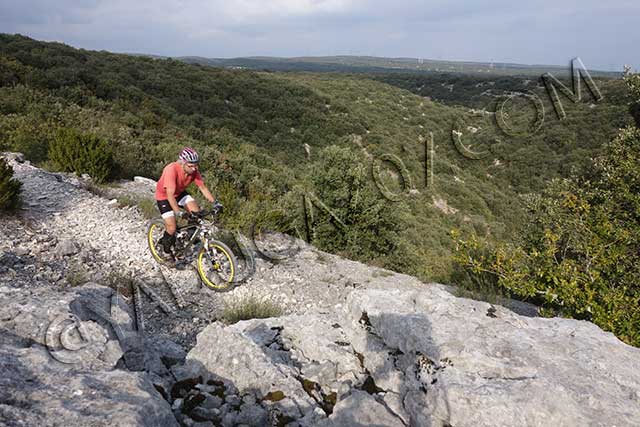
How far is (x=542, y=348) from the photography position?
317 centimetres

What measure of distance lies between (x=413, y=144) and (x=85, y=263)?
30.3m

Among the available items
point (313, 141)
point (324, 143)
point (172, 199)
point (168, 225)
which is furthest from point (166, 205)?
point (324, 143)

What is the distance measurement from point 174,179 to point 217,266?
159cm

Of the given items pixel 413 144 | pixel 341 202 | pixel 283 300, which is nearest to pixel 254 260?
pixel 283 300

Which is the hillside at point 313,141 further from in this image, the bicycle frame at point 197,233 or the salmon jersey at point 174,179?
the salmon jersey at point 174,179

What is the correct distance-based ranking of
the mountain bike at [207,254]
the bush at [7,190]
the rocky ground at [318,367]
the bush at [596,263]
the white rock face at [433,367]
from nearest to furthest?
the rocky ground at [318,367] → the white rock face at [433,367] → the bush at [596,263] → the mountain bike at [207,254] → the bush at [7,190]

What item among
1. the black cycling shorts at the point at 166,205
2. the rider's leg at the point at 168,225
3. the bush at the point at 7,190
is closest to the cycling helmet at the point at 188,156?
the black cycling shorts at the point at 166,205

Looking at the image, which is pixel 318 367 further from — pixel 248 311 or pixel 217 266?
pixel 217 266

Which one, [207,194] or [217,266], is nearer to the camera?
[207,194]

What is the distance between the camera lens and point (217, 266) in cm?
635

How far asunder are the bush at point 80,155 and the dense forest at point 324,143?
0.13 ft

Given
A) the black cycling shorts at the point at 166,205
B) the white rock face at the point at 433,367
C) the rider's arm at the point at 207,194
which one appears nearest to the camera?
the white rock face at the point at 433,367

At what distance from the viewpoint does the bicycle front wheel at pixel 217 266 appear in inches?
249

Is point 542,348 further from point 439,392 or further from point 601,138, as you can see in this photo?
point 601,138
